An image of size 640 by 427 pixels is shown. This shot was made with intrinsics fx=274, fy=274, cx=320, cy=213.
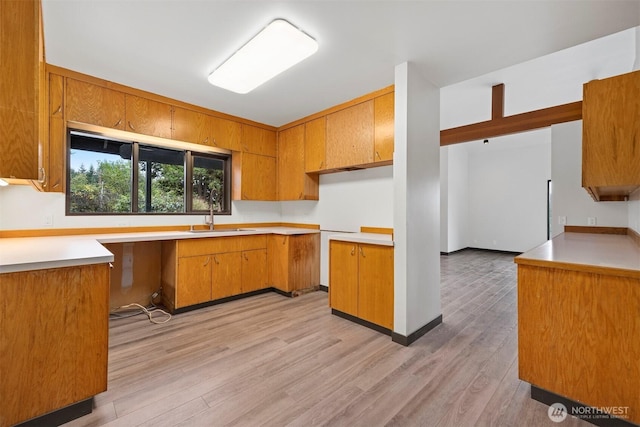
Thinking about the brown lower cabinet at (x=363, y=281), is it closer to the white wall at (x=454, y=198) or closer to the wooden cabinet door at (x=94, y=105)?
the wooden cabinet door at (x=94, y=105)

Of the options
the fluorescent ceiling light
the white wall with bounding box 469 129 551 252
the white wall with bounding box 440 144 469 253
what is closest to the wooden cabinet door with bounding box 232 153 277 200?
the fluorescent ceiling light

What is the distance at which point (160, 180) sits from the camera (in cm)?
354

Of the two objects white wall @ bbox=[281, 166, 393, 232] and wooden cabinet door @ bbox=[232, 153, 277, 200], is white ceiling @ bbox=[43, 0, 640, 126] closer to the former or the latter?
white wall @ bbox=[281, 166, 393, 232]

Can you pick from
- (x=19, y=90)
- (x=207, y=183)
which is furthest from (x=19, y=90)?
(x=207, y=183)

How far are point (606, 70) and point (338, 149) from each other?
3.07 m

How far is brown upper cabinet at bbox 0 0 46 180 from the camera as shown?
4.30 ft

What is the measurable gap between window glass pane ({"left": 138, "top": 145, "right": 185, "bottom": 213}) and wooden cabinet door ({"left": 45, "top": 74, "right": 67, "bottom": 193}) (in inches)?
31.8

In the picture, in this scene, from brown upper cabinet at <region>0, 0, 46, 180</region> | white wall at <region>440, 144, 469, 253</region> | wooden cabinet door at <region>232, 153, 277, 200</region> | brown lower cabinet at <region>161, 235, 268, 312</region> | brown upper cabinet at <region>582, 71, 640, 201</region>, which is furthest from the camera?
white wall at <region>440, 144, 469, 253</region>

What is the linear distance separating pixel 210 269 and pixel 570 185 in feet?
16.3

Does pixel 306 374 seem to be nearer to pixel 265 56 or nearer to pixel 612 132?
pixel 265 56

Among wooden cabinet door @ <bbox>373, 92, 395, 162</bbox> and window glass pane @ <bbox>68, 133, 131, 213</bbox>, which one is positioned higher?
wooden cabinet door @ <bbox>373, 92, 395, 162</bbox>

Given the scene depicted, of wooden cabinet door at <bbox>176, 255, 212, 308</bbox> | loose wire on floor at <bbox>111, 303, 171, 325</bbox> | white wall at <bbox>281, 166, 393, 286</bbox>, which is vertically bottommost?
loose wire on floor at <bbox>111, 303, 171, 325</bbox>

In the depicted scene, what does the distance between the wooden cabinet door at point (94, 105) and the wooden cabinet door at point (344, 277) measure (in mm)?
2642

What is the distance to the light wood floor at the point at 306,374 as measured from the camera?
1.58 meters
